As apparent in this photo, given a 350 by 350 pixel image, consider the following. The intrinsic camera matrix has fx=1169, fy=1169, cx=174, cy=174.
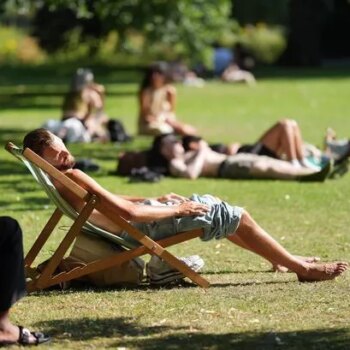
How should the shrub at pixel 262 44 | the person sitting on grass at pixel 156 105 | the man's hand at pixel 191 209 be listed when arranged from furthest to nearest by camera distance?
the shrub at pixel 262 44 < the person sitting on grass at pixel 156 105 < the man's hand at pixel 191 209

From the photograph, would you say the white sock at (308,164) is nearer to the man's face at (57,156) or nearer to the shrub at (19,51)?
the man's face at (57,156)

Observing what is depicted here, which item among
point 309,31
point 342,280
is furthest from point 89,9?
point 309,31

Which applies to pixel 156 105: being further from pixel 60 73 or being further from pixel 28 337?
pixel 60 73

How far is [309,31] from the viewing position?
4744 cm

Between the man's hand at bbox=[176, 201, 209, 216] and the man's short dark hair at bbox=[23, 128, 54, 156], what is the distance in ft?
3.21

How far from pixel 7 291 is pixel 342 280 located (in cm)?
287

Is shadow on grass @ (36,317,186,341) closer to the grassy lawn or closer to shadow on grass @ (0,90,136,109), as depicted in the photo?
the grassy lawn

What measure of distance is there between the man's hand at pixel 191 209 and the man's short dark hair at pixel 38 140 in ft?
3.21

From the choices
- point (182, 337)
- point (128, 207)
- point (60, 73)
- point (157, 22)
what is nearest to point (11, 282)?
point (182, 337)

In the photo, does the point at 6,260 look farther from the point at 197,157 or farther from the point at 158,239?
the point at 197,157

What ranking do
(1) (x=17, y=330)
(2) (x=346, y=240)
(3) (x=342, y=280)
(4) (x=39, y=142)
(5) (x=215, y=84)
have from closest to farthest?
1. (1) (x=17, y=330)
2. (4) (x=39, y=142)
3. (3) (x=342, y=280)
4. (2) (x=346, y=240)
5. (5) (x=215, y=84)

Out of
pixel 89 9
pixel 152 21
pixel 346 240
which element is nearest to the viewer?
pixel 346 240

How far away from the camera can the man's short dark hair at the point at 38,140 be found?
25.3ft

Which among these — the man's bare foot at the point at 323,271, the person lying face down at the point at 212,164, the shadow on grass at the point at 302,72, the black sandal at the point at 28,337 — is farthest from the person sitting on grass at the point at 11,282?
the shadow on grass at the point at 302,72
